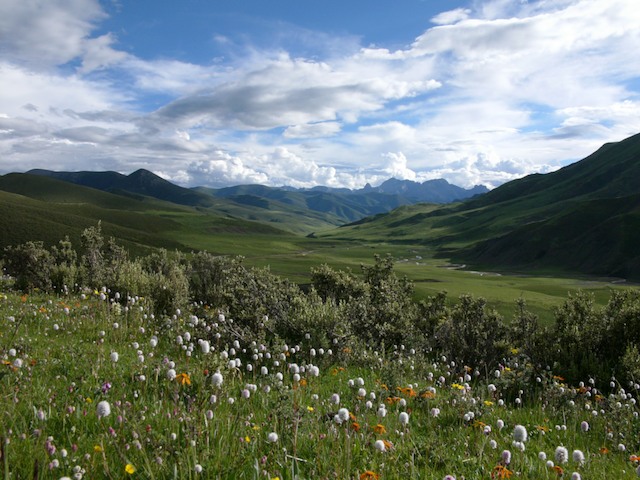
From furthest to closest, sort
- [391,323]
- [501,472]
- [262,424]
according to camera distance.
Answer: [391,323], [262,424], [501,472]

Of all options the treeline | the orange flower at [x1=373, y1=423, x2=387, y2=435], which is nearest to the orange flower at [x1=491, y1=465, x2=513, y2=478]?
the orange flower at [x1=373, y1=423, x2=387, y2=435]

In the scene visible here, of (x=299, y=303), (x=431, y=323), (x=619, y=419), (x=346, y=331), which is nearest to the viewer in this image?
(x=619, y=419)

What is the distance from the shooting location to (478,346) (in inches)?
666

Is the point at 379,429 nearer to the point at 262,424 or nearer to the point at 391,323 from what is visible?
the point at 262,424

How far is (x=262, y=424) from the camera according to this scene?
17.8 ft

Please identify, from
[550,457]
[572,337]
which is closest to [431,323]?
[572,337]

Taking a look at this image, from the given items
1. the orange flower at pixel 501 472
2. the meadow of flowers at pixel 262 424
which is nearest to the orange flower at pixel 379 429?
the meadow of flowers at pixel 262 424

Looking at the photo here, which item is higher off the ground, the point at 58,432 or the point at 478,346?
the point at 58,432

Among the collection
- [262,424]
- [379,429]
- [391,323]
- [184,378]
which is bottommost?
[391,323]

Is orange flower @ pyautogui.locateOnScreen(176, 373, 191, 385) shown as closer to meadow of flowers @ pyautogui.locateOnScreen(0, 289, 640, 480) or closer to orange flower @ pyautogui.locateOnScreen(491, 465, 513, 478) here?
meadow of flowers @ pyautogui.locateOnScreen(0, 289, 640, 480)

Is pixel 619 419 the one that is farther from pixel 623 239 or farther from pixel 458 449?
pixel 623 239

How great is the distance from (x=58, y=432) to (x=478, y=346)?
15.2 meters

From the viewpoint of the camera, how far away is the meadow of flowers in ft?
13.3

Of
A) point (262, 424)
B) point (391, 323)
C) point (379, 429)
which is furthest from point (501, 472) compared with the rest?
point (391, 323)
